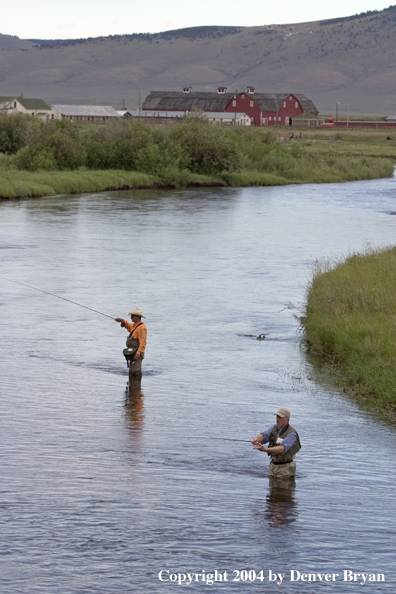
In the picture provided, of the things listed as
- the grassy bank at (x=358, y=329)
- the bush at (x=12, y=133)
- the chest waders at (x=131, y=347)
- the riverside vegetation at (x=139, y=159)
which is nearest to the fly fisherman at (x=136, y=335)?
the chest waders at (x=131, y=347)

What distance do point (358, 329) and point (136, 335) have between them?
15.5ft

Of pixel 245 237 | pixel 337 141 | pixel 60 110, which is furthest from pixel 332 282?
pixel 60 110

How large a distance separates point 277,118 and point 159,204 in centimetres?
10977

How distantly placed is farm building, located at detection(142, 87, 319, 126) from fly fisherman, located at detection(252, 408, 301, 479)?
13748 centimetres

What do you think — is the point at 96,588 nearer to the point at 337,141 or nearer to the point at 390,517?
the point at 390,517

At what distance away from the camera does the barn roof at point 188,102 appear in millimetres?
151750

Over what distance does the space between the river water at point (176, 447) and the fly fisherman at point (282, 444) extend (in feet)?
0.90

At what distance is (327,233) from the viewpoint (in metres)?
42.2

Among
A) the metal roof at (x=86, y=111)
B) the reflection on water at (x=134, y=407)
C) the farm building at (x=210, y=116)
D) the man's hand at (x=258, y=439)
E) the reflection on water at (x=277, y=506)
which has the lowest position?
the reflection on water at (x=277, y=506)

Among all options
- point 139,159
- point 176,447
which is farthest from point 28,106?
point 176,447

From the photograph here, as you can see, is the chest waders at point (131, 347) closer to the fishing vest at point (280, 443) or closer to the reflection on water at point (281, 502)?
the reflection on water at point (281, 502)

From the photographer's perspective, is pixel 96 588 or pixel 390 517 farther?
pixel 390 517

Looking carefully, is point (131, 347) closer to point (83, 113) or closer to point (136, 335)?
point (136, 335)

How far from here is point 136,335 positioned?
17.2 m
